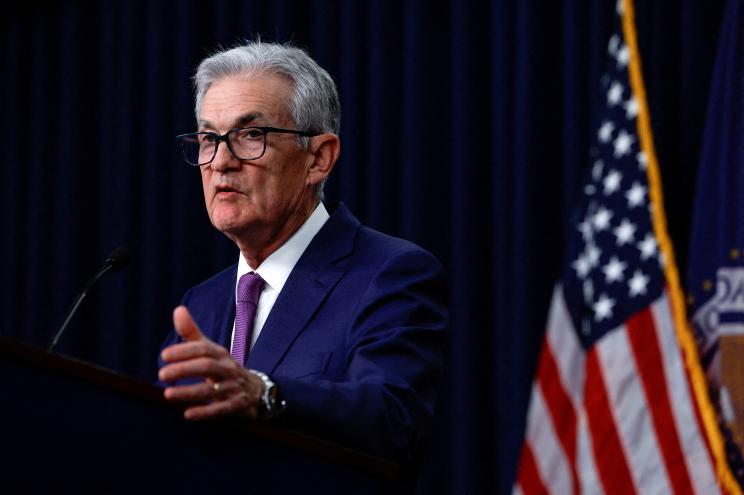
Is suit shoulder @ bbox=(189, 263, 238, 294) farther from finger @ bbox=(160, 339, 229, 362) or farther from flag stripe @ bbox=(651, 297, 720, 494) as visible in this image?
flag stripe @ bbox=(651, 297, 720, 494)

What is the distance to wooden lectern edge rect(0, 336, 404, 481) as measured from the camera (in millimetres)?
1160

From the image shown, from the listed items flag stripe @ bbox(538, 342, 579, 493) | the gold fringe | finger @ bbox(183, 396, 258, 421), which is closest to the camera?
finger @ bbox(183, 396, 258, 421)

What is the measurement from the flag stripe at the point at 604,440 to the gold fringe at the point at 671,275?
0.82 ft

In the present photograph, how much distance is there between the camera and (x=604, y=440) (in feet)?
9.78

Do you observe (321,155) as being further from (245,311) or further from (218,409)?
(218,409)

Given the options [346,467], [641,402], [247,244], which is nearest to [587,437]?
[641,402]

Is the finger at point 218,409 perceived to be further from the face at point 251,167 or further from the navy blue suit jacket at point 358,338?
the face at point 251,167

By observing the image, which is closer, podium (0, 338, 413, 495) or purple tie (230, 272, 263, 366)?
podium (0, 338, 413, 495)

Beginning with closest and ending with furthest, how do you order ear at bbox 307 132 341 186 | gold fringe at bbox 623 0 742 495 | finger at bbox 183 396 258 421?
1. finger at bbox 183 396 258 421
2. ear at bbox 307 132 341 186
3. gold fringe at bbox 623 0 742 495

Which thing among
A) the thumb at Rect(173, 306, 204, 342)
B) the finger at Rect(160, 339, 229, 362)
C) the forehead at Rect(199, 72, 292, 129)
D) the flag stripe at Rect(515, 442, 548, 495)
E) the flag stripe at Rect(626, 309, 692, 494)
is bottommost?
the flag stripe at Rect(515, 442, 548, 495)

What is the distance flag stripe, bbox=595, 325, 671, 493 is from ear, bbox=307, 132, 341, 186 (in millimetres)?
1193

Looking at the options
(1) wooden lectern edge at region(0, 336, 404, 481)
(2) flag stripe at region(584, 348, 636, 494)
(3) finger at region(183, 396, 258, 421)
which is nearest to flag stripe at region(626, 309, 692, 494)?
(2) flag stripe at region(584, 348, 636, 494)

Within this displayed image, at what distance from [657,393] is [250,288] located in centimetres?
139

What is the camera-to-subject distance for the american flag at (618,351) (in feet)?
9.62
